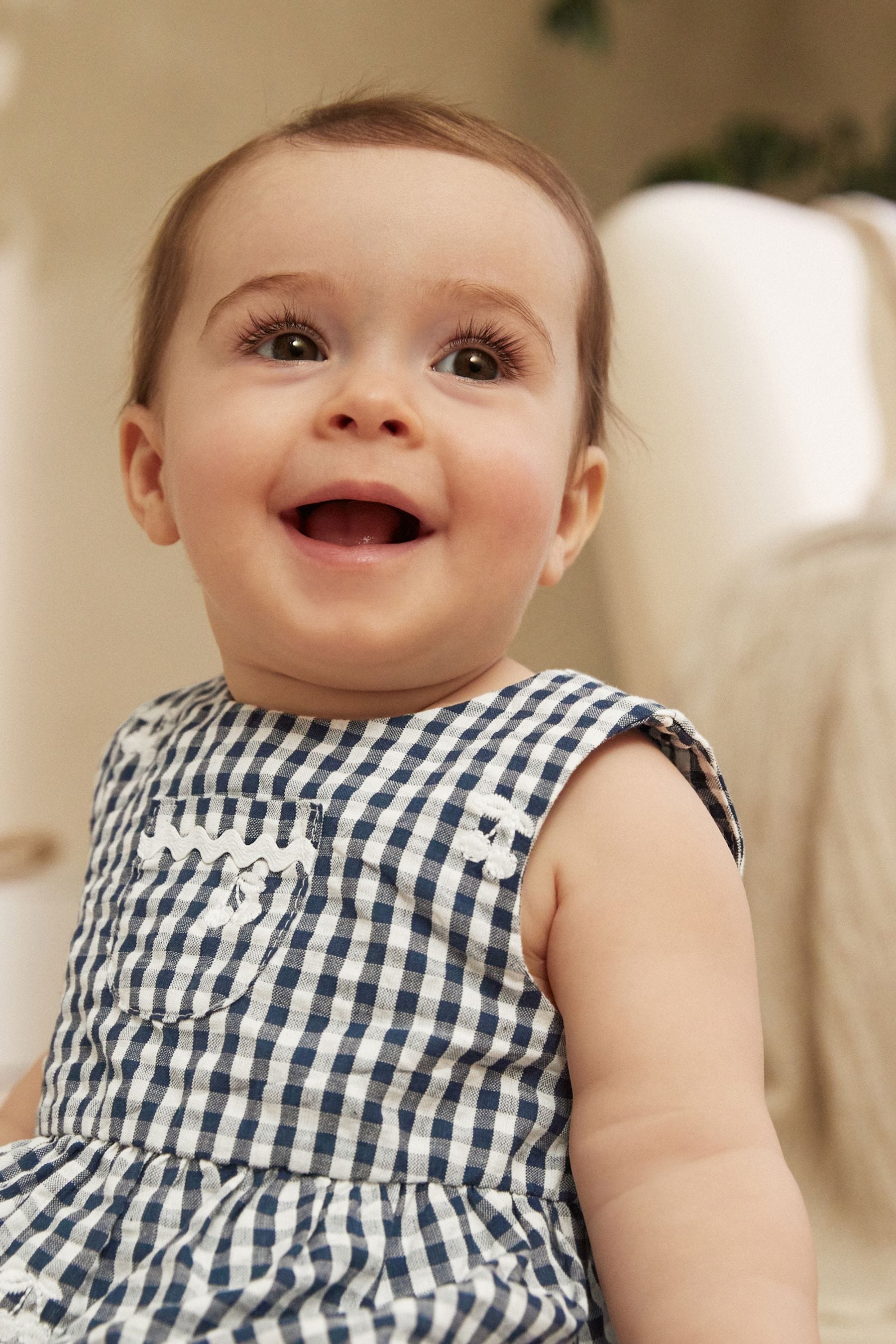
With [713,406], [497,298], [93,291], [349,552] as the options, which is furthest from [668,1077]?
[93,291]

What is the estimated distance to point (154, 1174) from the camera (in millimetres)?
555

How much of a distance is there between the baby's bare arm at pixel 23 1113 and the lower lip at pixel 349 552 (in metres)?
0.35

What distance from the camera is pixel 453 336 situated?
0.64m

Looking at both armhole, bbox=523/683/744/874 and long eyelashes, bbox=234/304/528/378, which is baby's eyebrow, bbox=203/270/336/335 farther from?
armhole, bbox=523/683/744/874

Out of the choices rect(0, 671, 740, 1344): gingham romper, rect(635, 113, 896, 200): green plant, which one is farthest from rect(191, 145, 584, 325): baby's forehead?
rect(635, 113, 896, 200): green plant

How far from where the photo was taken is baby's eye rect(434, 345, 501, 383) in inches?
25.3

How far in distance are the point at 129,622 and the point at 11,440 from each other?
1.02 feet

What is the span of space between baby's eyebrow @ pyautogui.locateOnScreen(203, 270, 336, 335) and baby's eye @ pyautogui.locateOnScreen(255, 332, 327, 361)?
22 mm

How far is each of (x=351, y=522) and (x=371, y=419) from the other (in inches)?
2.3

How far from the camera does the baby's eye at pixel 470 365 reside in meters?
0.64

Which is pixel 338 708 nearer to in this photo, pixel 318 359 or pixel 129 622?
pixel 318 359

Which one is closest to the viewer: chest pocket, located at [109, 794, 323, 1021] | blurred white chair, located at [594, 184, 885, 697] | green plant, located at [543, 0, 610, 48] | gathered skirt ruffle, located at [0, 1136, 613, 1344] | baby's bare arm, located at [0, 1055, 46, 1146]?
gathered skirt ruffle, located at [0, 1136, 613, 1344]

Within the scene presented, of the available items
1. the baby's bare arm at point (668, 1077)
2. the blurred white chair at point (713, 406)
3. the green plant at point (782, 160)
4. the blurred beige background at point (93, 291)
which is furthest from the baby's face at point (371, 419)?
the green plant at point (782, 160)

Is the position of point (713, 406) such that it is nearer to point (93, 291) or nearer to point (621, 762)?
point (621, 762)
